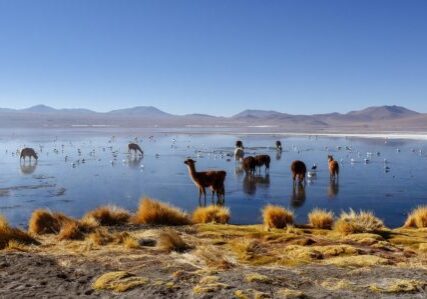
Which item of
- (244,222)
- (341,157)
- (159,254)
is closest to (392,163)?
(341,157)

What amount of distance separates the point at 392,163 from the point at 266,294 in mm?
21946

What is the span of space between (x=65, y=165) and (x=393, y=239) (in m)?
18.7

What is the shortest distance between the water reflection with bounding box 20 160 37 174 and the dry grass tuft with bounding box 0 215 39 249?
46.0 feet

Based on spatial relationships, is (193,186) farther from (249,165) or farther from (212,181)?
(249,165)

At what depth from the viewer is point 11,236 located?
895 cm

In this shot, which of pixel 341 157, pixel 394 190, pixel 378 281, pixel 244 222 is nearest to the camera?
pixel 378 281

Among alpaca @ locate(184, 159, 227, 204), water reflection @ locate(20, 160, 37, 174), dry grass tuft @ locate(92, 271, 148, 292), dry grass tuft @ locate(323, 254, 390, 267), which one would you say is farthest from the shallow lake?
dry grass tuft @ locate(92, 271, 148, 292)

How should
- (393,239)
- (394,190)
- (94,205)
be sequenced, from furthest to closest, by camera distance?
(394,190) → (94,205) → (393,239)

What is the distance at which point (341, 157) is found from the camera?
2967 centimetres

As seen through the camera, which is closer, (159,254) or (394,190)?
(159,254)

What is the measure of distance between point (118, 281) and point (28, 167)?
19.4 metres

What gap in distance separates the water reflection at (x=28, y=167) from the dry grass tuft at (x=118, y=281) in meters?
17.1

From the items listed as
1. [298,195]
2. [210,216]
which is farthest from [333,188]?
[210,216]

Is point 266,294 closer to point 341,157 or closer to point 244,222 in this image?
point 244,222
